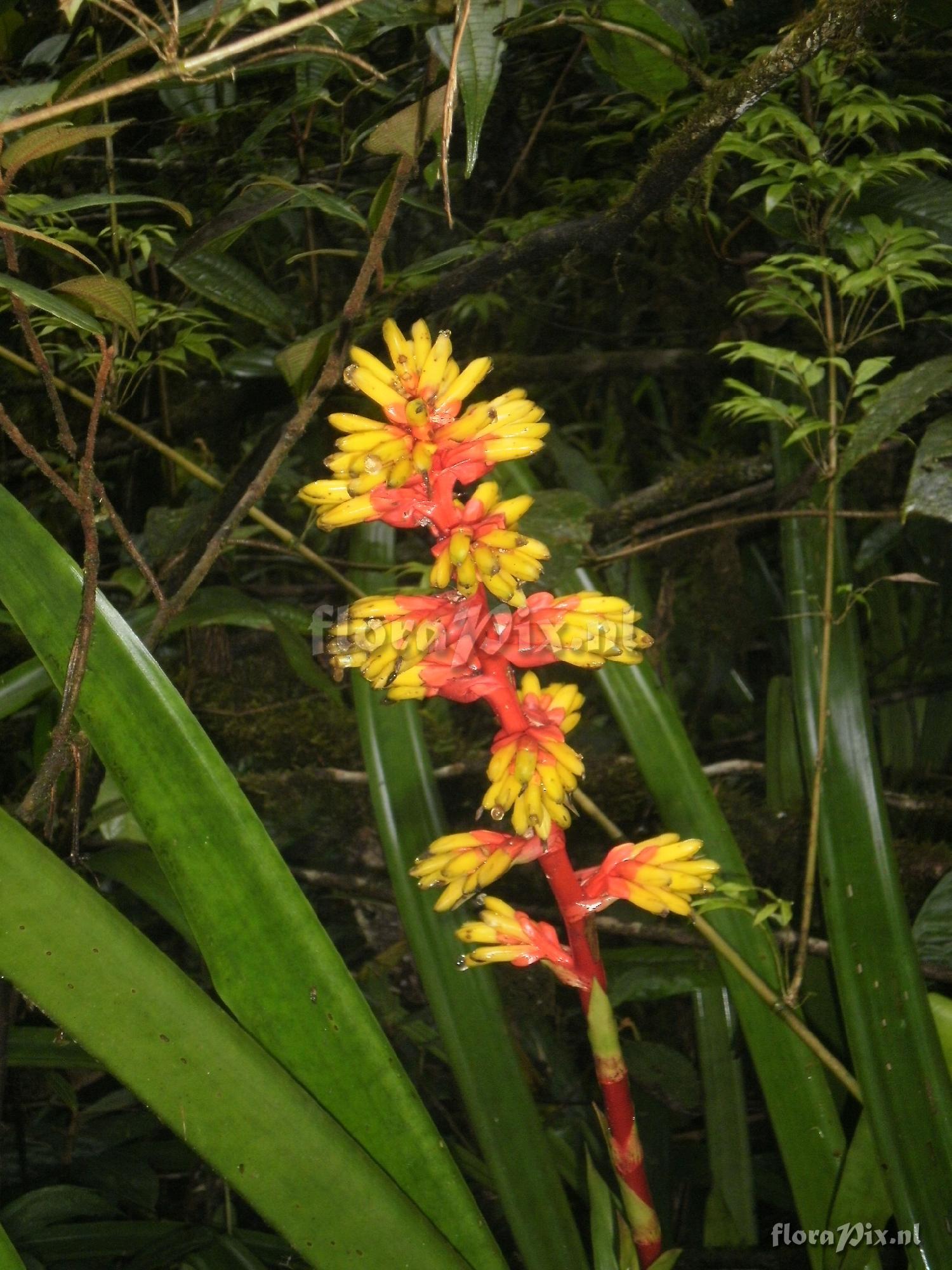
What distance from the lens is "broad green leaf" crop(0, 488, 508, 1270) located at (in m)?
0.68

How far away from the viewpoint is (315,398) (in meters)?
0.89

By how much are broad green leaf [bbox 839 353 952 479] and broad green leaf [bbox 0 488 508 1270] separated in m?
0.60

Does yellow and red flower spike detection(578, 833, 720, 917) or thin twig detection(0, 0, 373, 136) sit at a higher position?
thin twig detection(0, 0, 373, 136)

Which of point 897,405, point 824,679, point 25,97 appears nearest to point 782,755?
point 824,679

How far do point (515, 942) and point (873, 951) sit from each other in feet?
1.44

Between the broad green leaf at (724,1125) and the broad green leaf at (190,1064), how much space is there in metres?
0.55

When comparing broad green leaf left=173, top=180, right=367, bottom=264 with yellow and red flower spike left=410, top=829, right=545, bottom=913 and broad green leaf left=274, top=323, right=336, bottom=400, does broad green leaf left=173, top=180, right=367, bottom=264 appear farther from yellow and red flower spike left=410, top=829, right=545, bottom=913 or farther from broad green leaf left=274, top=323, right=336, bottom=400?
yellow and red flower spike left=410, top=829, right=545, bottom=913

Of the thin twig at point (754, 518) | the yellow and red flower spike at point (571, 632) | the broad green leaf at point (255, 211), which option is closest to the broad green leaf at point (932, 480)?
the thin twig at point (754, 518)

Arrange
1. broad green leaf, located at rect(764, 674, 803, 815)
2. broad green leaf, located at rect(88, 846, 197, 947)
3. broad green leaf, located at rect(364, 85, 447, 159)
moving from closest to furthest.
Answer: broad green leaf, located at rect(364, 85, 447, 159) → broad green leaf, located at rect(88, 846, 197, 947) → broad green leaf, located at rect(764, 674, 803, 815)

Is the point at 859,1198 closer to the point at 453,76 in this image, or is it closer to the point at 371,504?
the point at 371,504

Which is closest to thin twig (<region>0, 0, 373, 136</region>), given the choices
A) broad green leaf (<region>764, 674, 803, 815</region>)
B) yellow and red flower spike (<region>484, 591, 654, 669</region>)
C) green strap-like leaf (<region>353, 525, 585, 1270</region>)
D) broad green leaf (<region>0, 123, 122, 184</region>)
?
broad green leaf (<region>0, 123, 122, 184</region>)

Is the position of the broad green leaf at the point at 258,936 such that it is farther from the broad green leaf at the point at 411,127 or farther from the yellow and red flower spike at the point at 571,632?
the broad green leaf at the point at 411,127

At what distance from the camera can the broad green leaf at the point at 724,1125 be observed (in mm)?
1062

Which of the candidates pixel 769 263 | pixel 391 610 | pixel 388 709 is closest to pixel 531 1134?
pixel 388 709
